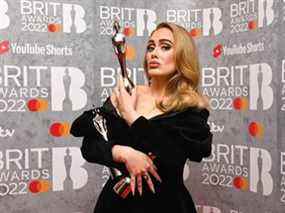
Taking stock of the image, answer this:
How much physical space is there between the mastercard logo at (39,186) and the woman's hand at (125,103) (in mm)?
742

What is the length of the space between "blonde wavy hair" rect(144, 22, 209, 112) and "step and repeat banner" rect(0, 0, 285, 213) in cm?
54

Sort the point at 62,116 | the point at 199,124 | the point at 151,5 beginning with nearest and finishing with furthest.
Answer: the point at 199,124
the point at 62,116
the point at 151,5

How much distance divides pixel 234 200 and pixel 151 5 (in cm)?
110

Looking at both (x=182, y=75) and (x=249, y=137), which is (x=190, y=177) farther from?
(x=182, y=75)

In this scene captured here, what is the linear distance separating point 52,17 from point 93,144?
0.84 meters

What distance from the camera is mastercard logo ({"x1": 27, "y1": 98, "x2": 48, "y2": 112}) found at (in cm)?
180

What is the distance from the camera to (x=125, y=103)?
1.23 meters

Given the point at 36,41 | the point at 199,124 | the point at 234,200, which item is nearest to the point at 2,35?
the point at 36,41

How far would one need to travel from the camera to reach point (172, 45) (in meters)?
1.30

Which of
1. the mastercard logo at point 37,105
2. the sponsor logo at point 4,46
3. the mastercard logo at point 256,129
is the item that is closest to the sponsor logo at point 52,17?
the sponsor logo at point 4,46

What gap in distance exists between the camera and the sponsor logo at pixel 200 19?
1975 millimetres

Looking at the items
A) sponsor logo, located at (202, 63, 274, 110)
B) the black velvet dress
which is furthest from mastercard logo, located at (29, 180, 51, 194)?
sponsor logo, located at (202, 63, 274, 110)

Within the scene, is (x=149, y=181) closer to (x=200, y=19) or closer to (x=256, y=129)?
(x=256, y=129)

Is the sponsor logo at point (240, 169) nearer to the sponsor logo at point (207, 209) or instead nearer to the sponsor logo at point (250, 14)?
the sponsor logo at point (207, 209)
